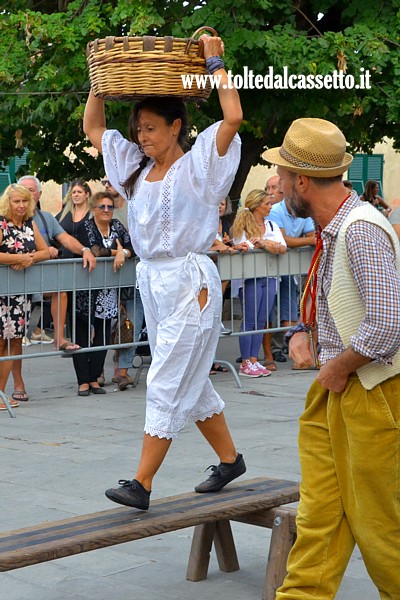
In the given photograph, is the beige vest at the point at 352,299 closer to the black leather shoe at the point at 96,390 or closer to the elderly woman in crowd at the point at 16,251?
the elderly woman in crowd at the point at 16,251

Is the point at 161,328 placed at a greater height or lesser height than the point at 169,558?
greater

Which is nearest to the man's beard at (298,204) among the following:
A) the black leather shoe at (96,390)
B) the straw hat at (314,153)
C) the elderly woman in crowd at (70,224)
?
the straw hat at (314,153)

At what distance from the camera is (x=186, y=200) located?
4.92 meters

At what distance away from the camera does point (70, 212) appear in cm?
1123

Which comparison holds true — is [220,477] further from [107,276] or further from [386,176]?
[386,176]

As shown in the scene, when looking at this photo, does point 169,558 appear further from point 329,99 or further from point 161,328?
point 329,99

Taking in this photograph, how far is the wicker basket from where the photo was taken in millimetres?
4957

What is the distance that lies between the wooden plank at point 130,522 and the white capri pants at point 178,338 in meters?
0.34

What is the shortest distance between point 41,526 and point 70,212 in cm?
696

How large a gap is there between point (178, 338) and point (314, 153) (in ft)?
4.17

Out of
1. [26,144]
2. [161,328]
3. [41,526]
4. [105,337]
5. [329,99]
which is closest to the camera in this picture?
[41,526]

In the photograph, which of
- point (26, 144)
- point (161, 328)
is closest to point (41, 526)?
point (161, 328)

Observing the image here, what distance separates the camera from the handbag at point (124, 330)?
1066cm

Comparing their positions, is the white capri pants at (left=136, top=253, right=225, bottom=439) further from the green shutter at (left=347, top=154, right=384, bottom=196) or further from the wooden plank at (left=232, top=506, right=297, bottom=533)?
the green shutter at (left=347, top=154, right=384, bottom=196)
